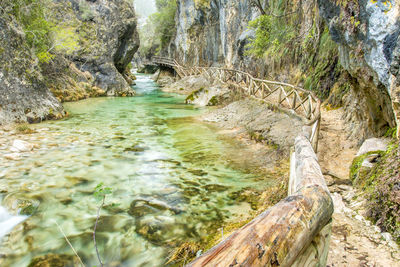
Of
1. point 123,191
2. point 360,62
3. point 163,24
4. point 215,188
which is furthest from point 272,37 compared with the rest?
point 163,24

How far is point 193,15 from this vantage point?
30.1m

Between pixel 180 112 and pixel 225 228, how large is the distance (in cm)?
1067

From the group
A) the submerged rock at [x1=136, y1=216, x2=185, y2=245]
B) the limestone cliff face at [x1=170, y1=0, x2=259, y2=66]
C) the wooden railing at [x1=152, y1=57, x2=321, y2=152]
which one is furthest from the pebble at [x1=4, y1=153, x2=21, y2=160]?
the limestone cliff face at [x1=170, y1=0, x2=259, y2=66]

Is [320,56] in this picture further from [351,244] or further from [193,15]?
[193,15]

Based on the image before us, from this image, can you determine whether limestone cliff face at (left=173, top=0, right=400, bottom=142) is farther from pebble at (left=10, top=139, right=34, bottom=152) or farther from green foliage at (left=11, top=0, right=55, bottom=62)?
green foliage at (left=11, top=0, right=55, bottom=62)

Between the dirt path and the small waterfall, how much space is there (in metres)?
4.13

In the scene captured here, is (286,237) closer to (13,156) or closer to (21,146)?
(13,156)

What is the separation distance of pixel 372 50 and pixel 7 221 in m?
5.96

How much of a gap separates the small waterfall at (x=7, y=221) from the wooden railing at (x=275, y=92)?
5.08m

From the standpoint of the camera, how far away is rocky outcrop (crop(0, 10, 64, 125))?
893 cm

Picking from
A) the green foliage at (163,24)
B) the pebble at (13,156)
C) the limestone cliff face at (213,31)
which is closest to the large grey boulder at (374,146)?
the pebble at (13,156)

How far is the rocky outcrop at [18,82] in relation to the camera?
352 inches

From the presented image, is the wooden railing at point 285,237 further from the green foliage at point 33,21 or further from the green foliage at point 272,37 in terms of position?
the green foliage at point 33,21

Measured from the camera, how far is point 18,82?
949 centimetres
